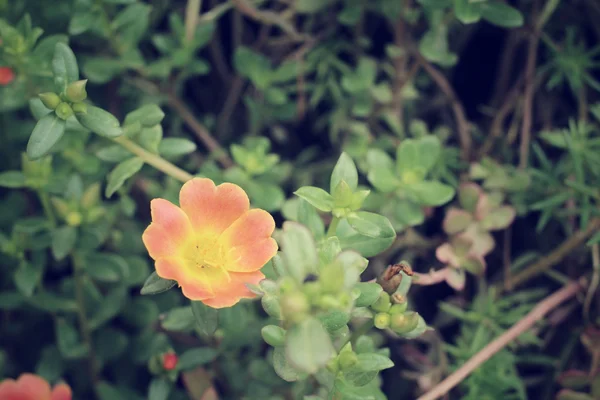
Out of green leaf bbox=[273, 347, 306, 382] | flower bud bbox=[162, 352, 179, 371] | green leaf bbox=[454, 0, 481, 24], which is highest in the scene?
green leaf bbox=[454, 0, 481, 24]

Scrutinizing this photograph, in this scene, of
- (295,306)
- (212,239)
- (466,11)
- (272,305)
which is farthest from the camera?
(466,11)

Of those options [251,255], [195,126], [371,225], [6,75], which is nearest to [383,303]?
[371,225]

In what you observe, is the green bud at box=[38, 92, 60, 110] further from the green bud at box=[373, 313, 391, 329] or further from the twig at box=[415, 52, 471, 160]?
the twig at box=[415, 52, 471, 160]

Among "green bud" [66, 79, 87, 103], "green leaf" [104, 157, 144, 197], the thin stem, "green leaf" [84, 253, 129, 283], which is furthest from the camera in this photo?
the thin stem

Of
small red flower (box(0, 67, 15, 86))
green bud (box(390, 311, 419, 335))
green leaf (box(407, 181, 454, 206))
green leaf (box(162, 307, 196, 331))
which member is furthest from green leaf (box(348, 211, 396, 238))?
small red flower (box(0, 67, 15, 86))

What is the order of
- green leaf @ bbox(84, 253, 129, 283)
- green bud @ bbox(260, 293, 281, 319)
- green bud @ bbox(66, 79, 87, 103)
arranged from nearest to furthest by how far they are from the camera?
green bud @ bbox(260, 293, 281, 319), green bud @ bbox(66, 79, 87, 103), green leaf @ bbox(84, 253, 129, 283)

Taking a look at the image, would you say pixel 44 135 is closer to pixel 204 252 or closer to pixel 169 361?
pixel 204 252

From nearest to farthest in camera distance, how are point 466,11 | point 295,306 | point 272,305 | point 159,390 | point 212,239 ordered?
point 295,306
point 272,305
point 212,239
point 159,390
point 466,11

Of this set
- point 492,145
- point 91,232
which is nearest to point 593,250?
point 492,145

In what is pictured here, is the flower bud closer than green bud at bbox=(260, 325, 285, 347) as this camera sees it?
No
